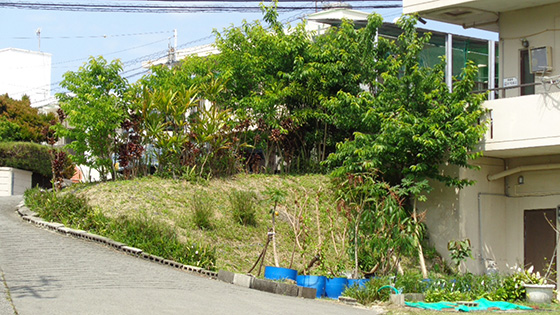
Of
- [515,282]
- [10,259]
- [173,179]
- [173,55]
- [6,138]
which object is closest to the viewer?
[10,259]

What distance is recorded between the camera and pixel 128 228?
16.7 meters

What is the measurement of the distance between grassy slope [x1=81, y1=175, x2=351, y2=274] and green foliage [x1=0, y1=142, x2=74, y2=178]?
9.87 meters

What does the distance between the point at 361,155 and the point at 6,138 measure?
65.8 feet

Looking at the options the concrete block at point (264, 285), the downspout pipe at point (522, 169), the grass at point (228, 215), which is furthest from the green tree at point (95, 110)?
the downspout pipe at point (522, 169)

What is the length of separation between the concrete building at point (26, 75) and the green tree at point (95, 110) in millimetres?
27164

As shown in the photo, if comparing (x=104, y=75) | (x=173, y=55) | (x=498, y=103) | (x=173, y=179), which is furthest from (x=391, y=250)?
(x=173, y=55)

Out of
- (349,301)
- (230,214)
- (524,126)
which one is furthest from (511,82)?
(349,301)

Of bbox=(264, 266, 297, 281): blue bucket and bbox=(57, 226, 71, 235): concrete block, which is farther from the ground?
bbox=(57, 226, 71, 235): concrete block

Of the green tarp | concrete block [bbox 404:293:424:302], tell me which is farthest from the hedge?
the green tarp

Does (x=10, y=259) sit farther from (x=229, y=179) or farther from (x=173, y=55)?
(x=173, y=55)

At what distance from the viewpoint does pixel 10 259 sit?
558 inches

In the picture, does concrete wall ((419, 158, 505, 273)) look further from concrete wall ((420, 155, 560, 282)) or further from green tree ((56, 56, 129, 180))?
green tree ((56, 56, 129, 180))

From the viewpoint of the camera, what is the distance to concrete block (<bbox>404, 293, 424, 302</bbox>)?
14.2 metres

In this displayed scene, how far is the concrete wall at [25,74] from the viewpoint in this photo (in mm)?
47031
